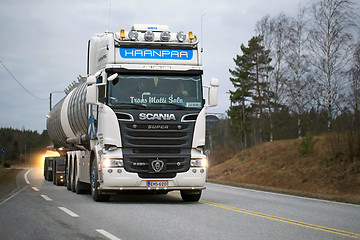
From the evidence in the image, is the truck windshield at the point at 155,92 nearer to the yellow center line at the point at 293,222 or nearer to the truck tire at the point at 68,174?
the yellow center line at the point at 293,222

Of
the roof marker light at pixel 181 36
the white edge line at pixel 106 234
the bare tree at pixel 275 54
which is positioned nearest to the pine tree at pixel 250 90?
the bare tree at pixel 275 54

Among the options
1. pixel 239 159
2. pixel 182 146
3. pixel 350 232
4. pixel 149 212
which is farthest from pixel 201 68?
pixel 239 159

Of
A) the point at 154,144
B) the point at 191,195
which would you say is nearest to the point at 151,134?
the point at 154,144

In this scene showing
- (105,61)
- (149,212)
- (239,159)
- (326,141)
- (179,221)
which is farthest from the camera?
(239,159)

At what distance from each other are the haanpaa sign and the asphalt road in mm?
3826

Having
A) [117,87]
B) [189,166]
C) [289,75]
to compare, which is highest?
[289,75]

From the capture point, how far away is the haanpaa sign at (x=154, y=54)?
1403 centimetres

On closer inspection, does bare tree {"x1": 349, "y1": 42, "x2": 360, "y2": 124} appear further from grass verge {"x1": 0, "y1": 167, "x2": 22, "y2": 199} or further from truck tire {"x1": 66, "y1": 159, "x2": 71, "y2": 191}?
grass verge {"x1": 0, "y1": 167, "x2": 22, "y2": 199}

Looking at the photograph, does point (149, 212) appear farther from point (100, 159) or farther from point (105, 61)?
point (105, 61)

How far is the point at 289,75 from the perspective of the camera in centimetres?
4341

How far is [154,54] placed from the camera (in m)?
14.1

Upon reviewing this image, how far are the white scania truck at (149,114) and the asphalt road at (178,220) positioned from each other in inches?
27.5

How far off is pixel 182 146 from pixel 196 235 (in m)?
5.32

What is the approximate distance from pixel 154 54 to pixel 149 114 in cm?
180
